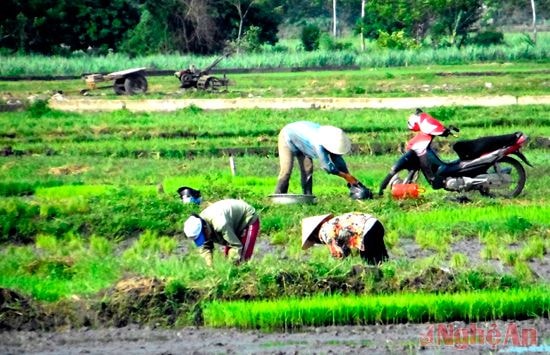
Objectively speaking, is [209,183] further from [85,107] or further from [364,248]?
[85,107]

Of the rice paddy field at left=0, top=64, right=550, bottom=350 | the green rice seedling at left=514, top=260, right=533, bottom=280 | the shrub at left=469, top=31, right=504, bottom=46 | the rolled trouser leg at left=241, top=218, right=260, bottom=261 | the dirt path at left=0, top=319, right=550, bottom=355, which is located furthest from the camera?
the shrub at left=469, top=31, right=504, bottom=46

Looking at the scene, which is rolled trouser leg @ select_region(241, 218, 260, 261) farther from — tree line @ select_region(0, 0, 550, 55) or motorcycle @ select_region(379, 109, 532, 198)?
tree line @ select_region(0, 0, 550, 55)

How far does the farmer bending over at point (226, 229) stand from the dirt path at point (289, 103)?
17570 millimetres

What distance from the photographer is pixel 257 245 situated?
42.4 ft

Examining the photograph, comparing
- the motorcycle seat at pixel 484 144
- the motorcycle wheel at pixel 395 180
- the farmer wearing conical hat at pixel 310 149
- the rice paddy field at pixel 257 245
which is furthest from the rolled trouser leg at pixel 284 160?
the motorcycle seat at pixel 484 144

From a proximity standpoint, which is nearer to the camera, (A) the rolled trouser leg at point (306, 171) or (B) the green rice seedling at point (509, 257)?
(B) the green rice seedling at point (509, 257)

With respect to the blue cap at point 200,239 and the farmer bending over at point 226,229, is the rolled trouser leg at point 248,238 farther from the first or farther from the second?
the blue cap at point 200,239

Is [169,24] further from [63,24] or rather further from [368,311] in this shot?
[368,311]

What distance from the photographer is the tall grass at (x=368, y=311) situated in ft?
30.7

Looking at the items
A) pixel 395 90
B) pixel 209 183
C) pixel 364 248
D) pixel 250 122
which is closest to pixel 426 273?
pixel 364 248

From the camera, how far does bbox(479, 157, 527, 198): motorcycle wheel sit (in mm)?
15203

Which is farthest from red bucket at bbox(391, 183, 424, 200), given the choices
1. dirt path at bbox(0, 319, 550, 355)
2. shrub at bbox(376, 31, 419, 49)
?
shrub at bbox(376, 31, 419, 49)

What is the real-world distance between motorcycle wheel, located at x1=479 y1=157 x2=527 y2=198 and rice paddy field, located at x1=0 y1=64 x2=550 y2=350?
196mm

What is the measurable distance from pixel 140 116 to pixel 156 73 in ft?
56.0
